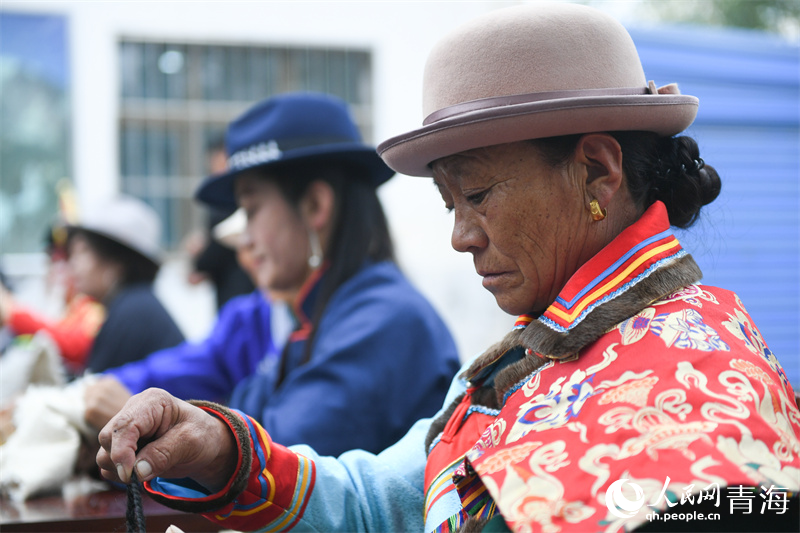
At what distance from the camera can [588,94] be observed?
132 centimetres

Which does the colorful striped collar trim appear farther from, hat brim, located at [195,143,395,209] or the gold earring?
hat brim, located at [195,143,395,209]

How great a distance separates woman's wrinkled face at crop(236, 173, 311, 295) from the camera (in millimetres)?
2748

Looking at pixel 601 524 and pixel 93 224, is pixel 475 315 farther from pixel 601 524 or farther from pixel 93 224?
pixel 601 524

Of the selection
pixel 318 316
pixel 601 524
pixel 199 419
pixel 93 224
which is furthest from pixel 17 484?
pixel 93 224

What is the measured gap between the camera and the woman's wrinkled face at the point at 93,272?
4.76 metres

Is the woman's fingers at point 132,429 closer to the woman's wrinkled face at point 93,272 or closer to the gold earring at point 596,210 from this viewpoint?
the gold earring at point 596,210

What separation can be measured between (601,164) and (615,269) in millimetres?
192

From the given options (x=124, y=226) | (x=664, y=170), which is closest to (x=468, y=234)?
(x=664, y=170)

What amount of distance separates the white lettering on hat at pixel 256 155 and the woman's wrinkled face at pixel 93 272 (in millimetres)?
2333

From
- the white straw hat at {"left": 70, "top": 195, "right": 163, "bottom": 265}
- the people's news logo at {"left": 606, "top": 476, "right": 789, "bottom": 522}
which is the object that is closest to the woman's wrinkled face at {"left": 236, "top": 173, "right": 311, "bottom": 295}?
the people's news logo at {"left": 606, "top": 476, "right": 789, "bottom": 522}

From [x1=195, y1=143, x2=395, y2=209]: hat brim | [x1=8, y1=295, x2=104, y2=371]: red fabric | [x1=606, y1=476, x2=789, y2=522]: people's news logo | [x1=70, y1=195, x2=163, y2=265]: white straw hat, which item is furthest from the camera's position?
[x1=8, y1=295, x2=104, y2=371]: red fabric

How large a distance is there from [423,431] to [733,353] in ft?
2.80

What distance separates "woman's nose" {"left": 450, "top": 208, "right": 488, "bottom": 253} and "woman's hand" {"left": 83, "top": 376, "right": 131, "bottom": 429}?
1371 mm

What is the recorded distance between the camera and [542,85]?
1337 millimetres
